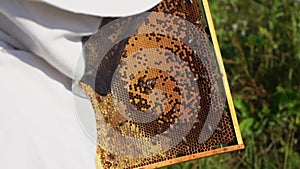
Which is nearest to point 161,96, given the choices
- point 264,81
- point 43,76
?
point 43,76

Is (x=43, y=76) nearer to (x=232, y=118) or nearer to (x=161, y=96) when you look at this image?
(x=161, y=96)

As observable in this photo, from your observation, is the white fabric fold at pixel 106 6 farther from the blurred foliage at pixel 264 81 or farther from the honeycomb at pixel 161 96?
the blurred foliage at pixel 264 81

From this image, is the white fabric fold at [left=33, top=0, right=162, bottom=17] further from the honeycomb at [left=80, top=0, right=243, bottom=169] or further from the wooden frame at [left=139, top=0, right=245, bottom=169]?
the wooden frame at [left=139, top=0, right=245, bottom=169]

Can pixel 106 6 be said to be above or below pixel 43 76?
above

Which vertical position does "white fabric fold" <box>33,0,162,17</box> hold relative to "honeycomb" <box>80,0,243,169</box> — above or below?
above

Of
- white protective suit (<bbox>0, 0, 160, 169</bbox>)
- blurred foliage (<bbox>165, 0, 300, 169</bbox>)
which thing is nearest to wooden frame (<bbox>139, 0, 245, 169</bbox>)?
white protective suit (<bbox>0, 0, 160, 169</bbox>)
